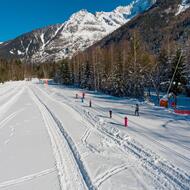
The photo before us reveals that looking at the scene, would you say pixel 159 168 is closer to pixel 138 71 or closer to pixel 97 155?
pixel 97 155

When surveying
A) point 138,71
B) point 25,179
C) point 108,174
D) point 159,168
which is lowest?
point 25,179

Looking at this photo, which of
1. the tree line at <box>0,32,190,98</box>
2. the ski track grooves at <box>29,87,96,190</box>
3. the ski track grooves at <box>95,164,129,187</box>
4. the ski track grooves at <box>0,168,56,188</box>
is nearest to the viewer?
the ski track grooves at <box>29,87,96,190</box>

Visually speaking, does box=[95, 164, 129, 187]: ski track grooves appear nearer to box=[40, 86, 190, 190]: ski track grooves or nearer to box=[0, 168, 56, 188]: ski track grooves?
box=[40, 86, 190, 190]: ski track grooves

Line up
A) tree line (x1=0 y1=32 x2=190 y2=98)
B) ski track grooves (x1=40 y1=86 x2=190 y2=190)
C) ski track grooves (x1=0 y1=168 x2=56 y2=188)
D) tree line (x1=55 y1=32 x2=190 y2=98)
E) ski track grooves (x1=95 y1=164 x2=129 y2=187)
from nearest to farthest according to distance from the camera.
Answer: ski track grooves (x1=40 y1=86 x2=190 y2=190) → ski track grooves (x1=95 y1=164 x2=129 y2=187) → ski track grooves (x1=0 y1=168 x2=56 y2=188) → tree line (x1=55 y1=32 x2=190 y2=98) → tree line (x1=0 y1=32 x2=190 y2=98)

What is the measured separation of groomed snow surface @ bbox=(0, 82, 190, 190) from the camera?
454 inches

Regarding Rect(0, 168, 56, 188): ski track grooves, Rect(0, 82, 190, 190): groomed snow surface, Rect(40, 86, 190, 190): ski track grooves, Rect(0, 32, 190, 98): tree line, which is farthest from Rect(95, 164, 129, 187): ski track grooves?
Rect(0, 32, 190, 98): tree line

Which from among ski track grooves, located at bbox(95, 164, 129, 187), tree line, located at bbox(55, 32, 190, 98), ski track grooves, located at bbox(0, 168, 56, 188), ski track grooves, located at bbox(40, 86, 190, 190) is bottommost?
ski track grooves, located at bbox(0, 168, 56, 188)

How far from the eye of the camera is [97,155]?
15039 mm

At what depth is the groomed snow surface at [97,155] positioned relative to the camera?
37.9 ft

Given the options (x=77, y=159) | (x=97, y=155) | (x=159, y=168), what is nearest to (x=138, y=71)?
(x=97, y=155)

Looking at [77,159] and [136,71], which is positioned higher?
[136,71]

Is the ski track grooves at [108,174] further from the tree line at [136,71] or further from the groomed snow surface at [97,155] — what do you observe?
the tree line at [136,71]

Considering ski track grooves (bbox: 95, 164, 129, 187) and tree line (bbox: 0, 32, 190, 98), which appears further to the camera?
tree line (bbox: 0, 32, 190, 98)

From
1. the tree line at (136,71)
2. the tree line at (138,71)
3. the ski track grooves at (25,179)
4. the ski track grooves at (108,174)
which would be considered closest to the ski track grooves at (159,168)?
the ski track grooves at (108,174)
